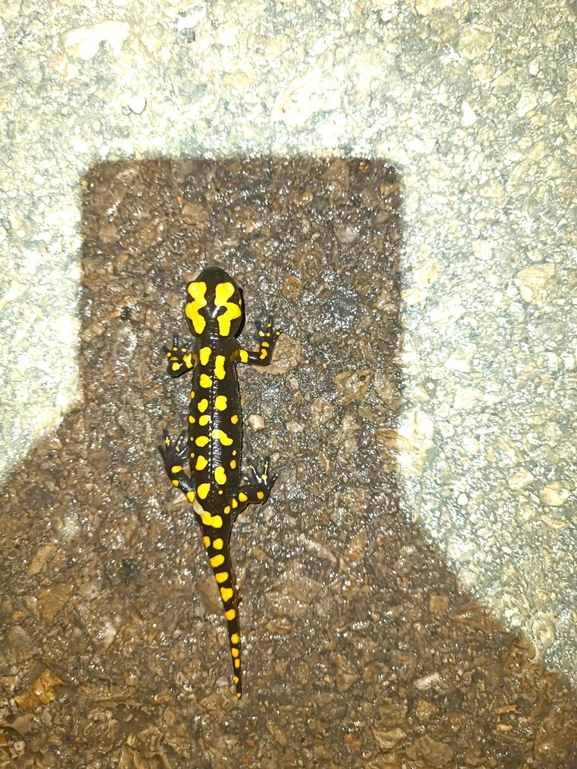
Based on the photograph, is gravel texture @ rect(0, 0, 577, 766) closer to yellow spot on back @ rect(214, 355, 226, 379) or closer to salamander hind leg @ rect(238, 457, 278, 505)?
salamander hind leg @ rect(238, 457, 278, 505)

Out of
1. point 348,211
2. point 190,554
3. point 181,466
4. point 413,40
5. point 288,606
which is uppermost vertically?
point 413,40

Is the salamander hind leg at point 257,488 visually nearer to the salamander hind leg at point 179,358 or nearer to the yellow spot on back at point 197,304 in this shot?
the salamander hind leg at point 179,358

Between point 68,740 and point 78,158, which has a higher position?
point 78,158

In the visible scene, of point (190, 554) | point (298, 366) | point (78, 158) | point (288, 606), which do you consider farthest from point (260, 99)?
point (288, 606)

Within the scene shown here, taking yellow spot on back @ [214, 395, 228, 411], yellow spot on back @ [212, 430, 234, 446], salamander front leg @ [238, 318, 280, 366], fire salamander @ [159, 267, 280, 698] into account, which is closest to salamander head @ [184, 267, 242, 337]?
fire salamander @ [159, 267, 280, 698]

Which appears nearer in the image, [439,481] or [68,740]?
[68,740]

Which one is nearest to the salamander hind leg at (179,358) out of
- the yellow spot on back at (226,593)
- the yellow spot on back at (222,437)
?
the yellow spot on back at (222,437)

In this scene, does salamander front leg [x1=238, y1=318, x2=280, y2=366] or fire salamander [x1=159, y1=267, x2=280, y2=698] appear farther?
salamander front leg [x1=238, y1=318, x2=280, y2=366]

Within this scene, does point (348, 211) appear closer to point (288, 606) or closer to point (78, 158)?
point (78, 158)

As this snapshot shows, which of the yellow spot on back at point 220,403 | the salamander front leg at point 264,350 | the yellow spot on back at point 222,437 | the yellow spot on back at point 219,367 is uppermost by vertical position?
the salamander front leg at point 264,350
